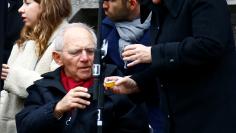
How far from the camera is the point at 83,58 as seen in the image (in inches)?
155

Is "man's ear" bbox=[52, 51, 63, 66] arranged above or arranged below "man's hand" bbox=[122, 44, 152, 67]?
A: below

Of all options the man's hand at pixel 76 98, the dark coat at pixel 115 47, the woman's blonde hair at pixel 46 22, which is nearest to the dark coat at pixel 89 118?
the man's hand at pixel 76 98

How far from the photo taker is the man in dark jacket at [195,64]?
319cm

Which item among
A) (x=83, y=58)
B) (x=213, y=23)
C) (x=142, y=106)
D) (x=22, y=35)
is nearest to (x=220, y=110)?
(x=213, y=23)

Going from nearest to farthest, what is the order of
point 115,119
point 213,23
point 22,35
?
point 213,23 → point 115,119 → point 22,35

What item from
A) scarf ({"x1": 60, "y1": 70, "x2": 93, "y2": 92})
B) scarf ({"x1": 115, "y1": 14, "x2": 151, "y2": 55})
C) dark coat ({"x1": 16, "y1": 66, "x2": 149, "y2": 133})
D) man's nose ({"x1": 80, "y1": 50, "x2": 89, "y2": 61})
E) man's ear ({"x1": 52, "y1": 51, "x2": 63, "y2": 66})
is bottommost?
dark coat ({"x1": 16, "y1": 66, "x2": 149, "y2": 133})

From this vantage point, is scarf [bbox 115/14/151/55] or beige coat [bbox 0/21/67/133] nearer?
scarf [bbox 115/14/151/55]

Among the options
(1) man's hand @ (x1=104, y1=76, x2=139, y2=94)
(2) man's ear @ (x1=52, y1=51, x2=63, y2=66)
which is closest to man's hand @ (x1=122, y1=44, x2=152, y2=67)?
(1) man's hand @ (x1=104, y1=76, x2=139, y2=94)

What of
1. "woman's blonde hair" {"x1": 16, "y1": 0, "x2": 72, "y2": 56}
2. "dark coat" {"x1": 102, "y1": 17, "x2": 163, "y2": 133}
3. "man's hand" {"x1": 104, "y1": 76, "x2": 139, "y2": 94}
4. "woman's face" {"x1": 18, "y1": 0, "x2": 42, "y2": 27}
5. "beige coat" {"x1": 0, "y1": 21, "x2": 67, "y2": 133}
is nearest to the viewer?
"man's hand" {"x1": 104, "y1": 76, "x2": 139, "y2": 94}

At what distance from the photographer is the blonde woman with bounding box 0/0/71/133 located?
4.38 meters

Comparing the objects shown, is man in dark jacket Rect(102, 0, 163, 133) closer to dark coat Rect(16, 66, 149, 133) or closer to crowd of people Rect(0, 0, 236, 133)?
crowd of people Rect(0, 0, 236, 133)

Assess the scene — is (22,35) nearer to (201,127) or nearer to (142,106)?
(142,106)

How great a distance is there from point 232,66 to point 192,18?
33 centimetres

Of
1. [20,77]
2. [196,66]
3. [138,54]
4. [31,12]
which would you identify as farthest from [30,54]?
[196,66]
